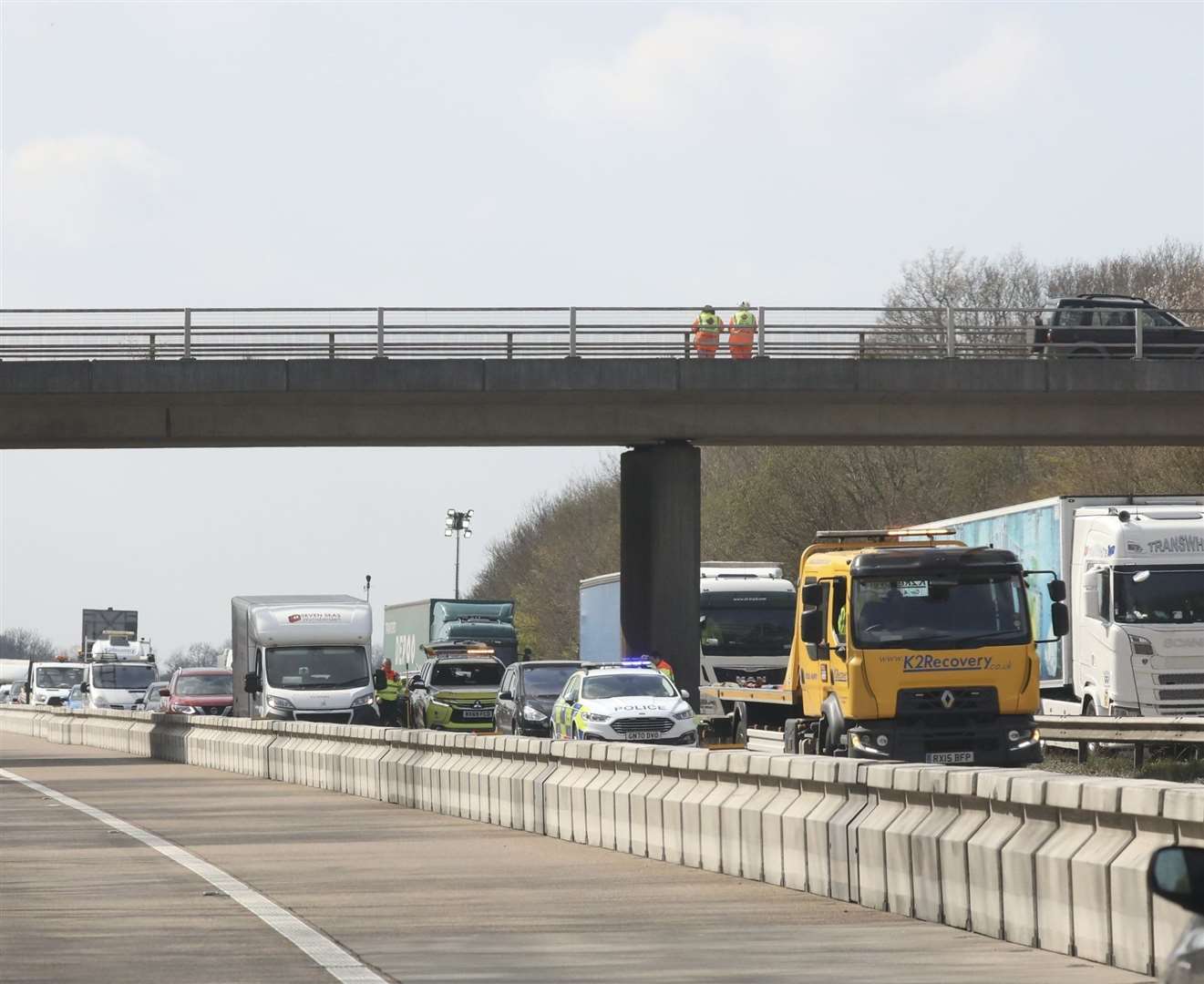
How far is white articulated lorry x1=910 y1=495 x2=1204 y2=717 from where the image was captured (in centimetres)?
3212

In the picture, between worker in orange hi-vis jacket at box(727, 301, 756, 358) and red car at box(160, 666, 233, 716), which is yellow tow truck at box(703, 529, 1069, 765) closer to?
worker in orange hi-vis jacket at box(727, 301, 756, 358)

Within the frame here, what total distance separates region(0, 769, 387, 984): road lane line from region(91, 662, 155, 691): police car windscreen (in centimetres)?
5600

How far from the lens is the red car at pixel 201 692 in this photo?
201ft

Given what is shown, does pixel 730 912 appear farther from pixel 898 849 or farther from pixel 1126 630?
pixel 1126 630

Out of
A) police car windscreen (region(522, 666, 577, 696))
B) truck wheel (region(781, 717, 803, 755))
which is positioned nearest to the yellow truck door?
truck wheel (region(781, 717, 803, 755))

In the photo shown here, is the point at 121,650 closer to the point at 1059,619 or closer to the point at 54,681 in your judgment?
the point at 54,681

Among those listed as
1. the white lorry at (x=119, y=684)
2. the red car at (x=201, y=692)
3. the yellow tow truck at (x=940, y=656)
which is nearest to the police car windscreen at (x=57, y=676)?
the white lorry at (x=119, y=684)

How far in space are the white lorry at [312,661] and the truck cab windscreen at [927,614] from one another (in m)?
20.3

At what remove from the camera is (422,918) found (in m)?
13.5

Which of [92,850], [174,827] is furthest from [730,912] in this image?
[174,827]

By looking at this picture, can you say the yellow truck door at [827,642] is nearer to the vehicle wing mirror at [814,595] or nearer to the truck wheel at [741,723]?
the vehicle wing mirror at [814,595]

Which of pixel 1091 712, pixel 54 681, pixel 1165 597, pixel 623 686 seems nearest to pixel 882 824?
pixel 1165 597

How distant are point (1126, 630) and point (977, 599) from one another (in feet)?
24.8

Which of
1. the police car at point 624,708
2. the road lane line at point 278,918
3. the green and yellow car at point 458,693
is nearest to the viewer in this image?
the road lane line at point 278,918
